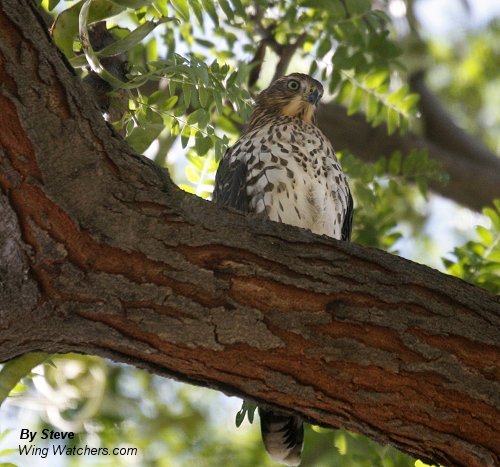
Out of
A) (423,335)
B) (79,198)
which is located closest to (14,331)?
(79,198)

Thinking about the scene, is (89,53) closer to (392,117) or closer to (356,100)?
(356,100)

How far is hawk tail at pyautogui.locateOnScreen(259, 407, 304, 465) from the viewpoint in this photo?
11.0ft

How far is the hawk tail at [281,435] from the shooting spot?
3357 millimetres

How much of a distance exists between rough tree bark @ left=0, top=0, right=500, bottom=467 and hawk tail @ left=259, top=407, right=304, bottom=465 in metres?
0.59

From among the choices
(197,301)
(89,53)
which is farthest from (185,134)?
(197,301)

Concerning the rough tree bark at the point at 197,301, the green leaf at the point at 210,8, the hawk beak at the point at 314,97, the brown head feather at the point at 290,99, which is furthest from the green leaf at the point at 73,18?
the hawk beak at the point at 314,97

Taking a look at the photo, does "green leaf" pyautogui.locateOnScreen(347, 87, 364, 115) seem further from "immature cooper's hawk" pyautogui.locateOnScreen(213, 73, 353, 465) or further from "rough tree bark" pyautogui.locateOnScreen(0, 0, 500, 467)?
"rough tree bark" pyautogui.locateOnScreen(0, 0, 500, 467)

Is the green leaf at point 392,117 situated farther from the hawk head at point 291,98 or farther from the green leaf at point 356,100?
the hawk head at point 291,98

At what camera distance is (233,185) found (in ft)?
13.0

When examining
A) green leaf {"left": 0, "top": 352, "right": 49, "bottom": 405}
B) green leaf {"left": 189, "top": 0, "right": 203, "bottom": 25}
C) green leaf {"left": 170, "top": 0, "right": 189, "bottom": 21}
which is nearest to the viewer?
green leaf {"left": 0, "top": 352, "right": 49, "bottom": 405}

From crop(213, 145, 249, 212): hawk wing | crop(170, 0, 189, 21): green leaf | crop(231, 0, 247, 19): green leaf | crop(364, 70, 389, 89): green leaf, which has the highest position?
crop(364, 70, 389, 89): green leaf

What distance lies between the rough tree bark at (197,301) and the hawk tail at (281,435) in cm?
59

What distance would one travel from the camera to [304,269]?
2754mm

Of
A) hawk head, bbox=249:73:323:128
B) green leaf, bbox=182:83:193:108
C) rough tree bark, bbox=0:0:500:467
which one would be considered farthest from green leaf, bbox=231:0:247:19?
rough tree bark, bbox=0:0:500:467
